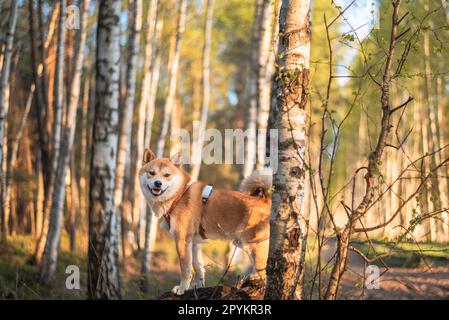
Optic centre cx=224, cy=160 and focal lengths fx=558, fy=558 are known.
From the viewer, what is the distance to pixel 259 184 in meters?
6.38

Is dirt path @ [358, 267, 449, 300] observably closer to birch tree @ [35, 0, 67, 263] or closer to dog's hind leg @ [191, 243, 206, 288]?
dog's hind leg @ [191, 243, 206, 288]

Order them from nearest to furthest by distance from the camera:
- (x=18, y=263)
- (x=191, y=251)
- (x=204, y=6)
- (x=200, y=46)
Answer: (x=191, y=251), (x=18, y=263), (x=204, y=6), (x=200, y=46)

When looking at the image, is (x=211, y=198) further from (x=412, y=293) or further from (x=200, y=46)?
(x=200, y=46)

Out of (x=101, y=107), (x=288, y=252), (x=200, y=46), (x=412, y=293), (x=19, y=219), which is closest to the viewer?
(x=288, y=252)

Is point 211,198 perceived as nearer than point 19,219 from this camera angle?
Yes

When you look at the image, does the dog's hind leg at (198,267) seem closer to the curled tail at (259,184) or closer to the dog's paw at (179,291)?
the dog's paw at (179,291)

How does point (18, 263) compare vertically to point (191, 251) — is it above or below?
below

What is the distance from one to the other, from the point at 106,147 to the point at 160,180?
2.73 metres

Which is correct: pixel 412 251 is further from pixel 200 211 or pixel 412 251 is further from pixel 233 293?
pixel 200 211

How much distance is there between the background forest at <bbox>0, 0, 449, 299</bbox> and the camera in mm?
4754
